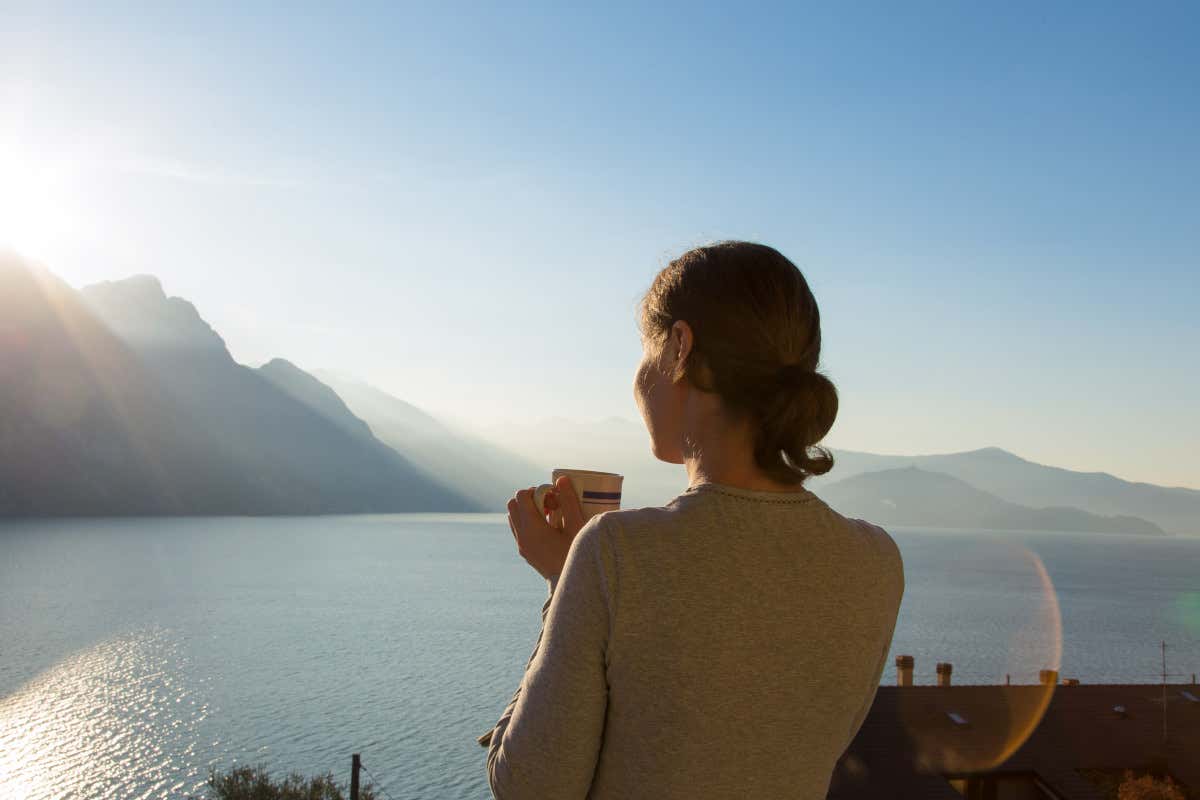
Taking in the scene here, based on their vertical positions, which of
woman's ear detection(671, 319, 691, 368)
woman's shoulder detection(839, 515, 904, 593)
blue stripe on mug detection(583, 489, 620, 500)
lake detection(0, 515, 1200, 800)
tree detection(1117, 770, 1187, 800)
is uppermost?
woman's ear detection(671, 319, 691, 368)

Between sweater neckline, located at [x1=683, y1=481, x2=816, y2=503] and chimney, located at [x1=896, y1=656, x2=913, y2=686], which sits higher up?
sweater neckline, located at [x1=683, y1=481, x2=816, y2=503]

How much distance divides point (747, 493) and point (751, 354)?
7.5 inches

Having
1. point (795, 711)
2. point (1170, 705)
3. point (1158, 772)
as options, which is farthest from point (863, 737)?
point (795, 711)

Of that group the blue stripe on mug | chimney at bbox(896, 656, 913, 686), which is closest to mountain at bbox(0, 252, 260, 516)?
chimney at bbox(896, 656, 913, 686)

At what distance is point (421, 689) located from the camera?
148 feet

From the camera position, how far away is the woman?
3.26 feet

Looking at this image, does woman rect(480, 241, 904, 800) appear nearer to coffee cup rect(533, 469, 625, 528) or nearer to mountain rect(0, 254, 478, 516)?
coffee cup rect(533, 469, 625, 528)

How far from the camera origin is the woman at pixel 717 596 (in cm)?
99

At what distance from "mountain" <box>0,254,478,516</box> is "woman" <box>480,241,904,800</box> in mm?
163800

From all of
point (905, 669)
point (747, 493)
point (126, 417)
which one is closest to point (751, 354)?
point (747, 493)

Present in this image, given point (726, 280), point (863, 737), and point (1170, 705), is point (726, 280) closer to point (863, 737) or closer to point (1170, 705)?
point (863, 737)

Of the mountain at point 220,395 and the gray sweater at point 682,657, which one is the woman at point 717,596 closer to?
the gray sweater at point 682,657

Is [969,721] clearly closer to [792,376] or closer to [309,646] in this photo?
[792,376]

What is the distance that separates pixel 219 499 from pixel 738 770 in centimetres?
18504
